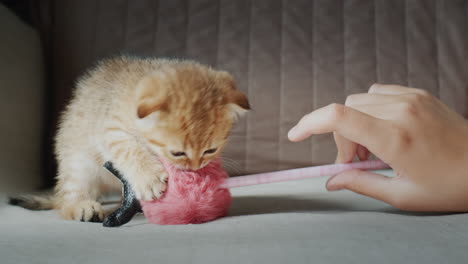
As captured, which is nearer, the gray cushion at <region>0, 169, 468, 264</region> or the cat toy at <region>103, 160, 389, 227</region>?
the gray cushion at <region>0, 169, 468, 264</region>

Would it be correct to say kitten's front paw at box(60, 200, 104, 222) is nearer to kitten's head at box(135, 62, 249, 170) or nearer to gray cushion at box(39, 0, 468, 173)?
kitten's head at box(135, 62, 249, 170)

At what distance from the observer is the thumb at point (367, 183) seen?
0.71 meters

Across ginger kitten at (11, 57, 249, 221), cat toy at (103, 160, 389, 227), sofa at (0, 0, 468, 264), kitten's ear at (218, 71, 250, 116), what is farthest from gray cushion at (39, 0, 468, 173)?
cat toy at (103, 160, 389, 227)

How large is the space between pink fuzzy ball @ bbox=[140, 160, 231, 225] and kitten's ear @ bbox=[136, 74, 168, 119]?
13cm

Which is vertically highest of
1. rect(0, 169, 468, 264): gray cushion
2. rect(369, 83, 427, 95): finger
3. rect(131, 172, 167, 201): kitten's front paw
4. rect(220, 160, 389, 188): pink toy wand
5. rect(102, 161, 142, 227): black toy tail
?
rect(369, 83, 427, 95): finger

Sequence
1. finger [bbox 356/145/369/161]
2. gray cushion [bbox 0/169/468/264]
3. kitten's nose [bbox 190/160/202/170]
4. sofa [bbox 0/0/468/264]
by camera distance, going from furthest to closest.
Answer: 1. sofa [bbox 0/0/468/264]
2. finger [bbox 356/145/369/161]
3. kitten's nose [bbox 190/160/202/170]
4. gray cushion [bbox 0/169/468/264]

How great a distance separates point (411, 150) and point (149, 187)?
46 centimetres

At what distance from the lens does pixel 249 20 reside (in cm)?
145

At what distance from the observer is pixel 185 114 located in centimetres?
78

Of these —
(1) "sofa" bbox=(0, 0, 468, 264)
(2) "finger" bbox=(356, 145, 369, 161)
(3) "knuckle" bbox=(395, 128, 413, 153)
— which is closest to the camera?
(3) "knuckle" bbox=(395, 128, 413, 153)

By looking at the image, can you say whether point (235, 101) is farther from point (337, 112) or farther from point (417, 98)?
point (417, 98)

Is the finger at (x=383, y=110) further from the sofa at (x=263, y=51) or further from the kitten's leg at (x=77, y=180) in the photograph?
the kitten's leg at (x=77, y=180)

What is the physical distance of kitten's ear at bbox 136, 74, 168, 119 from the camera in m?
0.73

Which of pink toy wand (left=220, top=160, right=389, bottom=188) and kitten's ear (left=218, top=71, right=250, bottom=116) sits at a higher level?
kitten's ear (left=218, top=71, right=250, bottom=116)
